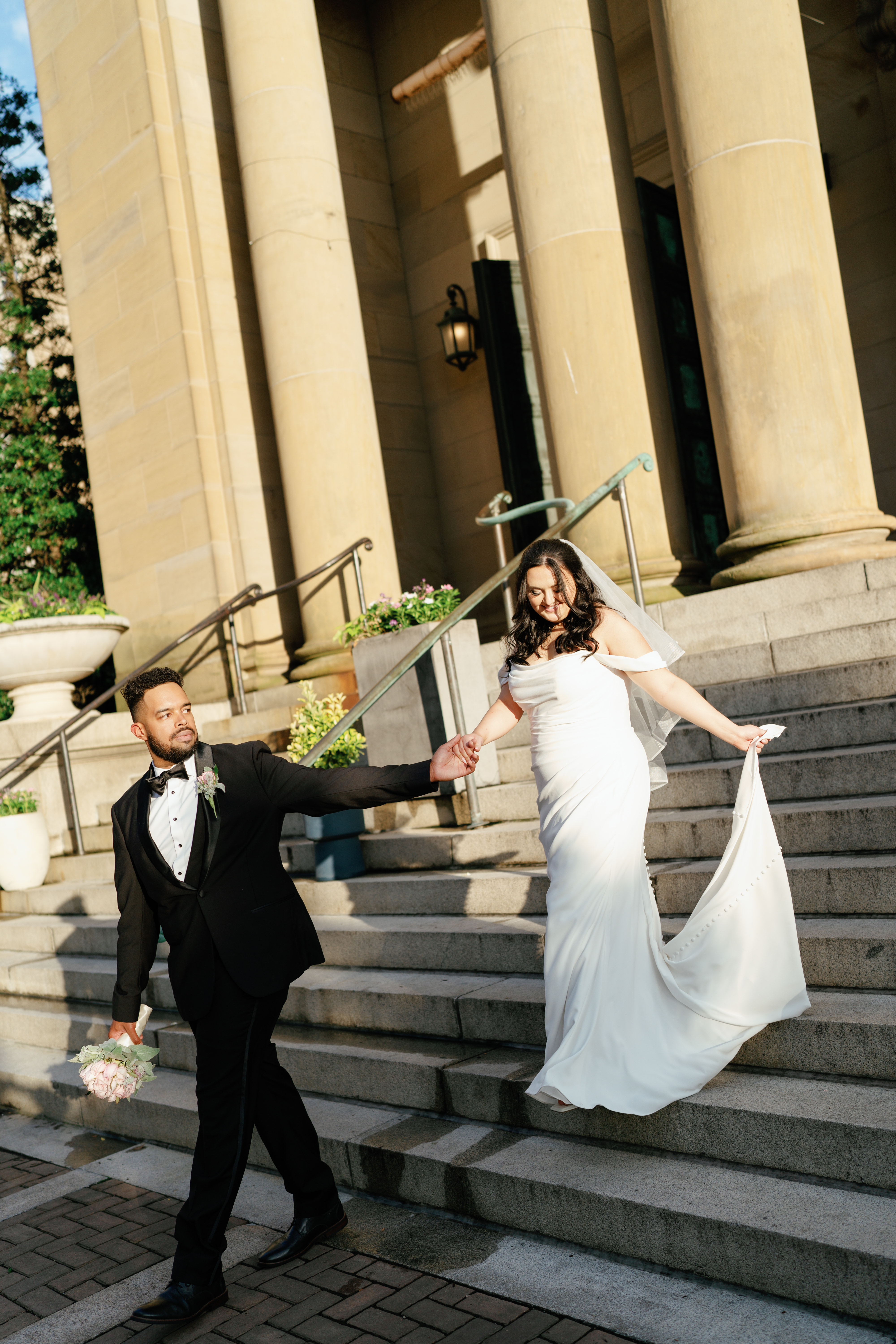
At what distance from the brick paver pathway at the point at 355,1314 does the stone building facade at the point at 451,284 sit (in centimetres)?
516

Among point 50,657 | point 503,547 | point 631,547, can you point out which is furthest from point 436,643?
point 50,657

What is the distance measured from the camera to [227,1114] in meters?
3.70

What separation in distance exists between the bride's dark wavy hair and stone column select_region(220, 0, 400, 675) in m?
6.93

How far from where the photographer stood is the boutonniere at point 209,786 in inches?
147

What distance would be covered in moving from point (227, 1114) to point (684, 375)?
300 inches

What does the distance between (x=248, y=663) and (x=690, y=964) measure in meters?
8.94

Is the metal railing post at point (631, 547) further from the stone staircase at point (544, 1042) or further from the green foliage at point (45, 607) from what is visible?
the green foliage at point (45, 607)

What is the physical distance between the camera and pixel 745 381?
7602 millimetres

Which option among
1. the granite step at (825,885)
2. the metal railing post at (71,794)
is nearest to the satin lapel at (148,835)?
the granite step at (825,885)

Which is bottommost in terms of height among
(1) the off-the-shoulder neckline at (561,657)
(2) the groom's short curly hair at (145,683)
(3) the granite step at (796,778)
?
(3) the granite step at (796,778)

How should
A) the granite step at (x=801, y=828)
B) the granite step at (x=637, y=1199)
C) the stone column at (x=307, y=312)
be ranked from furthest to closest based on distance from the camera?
the stone column at (x=307, y=312) < the granite step at (x=801, y=828) < the granite step at (x=637, y=1199)

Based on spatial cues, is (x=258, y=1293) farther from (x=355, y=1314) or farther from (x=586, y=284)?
(x=586, y=284)

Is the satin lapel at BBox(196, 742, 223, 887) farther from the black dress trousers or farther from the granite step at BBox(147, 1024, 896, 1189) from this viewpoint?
the granite step at BBox(147, 1024, 896, 1189)

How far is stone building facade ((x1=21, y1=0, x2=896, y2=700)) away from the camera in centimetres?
762
